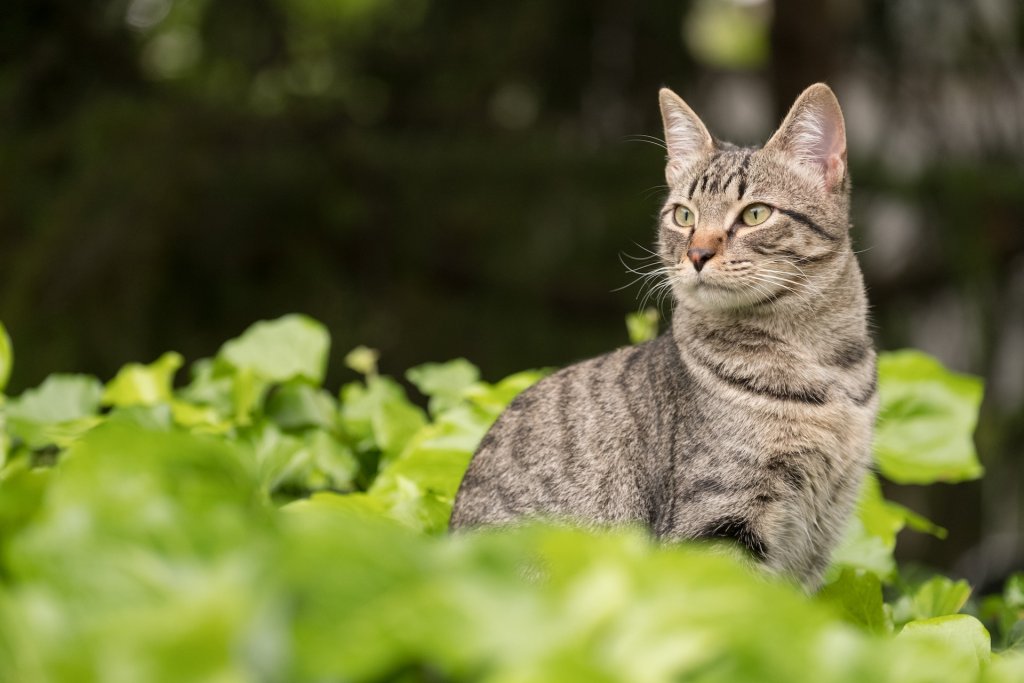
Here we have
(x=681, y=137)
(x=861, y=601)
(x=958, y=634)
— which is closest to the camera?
(x=958, y=634)

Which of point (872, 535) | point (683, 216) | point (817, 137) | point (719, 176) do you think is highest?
point (817, 137)

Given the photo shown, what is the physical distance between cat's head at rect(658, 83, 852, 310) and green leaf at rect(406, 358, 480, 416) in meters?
0.57

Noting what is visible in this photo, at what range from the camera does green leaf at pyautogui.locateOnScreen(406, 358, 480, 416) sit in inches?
93.5

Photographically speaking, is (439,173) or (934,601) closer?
(934,601)

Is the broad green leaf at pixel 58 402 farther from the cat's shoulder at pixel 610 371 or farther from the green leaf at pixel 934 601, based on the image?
the green leaf at pixel 934 601

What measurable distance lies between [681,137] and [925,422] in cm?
94

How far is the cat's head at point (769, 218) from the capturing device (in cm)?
226

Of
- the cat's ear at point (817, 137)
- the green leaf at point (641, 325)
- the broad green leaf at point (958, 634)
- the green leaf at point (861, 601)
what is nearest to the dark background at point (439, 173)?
the green leaf at point (641, 325)

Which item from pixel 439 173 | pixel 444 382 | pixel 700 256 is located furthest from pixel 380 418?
pixel 439 173

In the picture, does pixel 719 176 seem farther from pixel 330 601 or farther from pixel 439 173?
pixel 439 173

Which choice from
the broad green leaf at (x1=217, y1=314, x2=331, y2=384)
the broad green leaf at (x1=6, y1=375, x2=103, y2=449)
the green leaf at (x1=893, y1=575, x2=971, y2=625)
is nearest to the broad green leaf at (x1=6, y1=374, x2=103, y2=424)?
the broad green leaf at (x1=6, y1=375, x2=103, y2=449)

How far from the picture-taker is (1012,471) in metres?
5.18

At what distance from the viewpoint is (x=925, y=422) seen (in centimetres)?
223

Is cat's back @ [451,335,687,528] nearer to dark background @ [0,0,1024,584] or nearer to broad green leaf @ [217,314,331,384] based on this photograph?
broad green leaf @ [217,314,331,384]
